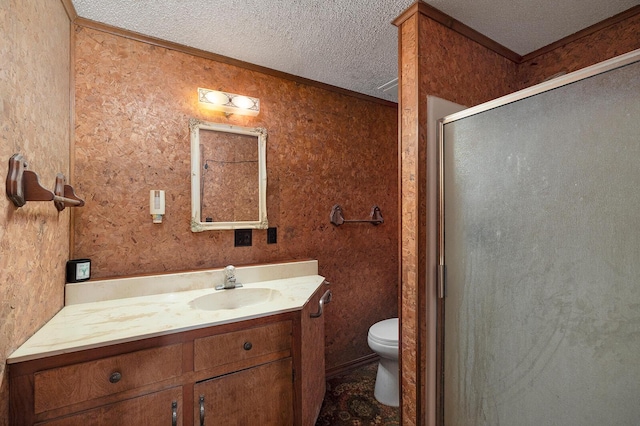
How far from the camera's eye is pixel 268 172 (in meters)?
2.05

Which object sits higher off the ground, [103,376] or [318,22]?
[318,22]

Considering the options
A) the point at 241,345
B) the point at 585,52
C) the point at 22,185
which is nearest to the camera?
the point at 22,185

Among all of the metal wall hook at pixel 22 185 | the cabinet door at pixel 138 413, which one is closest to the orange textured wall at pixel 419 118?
the cabinet door at pixel 138 413

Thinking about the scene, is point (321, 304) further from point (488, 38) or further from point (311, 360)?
point (488, 38)

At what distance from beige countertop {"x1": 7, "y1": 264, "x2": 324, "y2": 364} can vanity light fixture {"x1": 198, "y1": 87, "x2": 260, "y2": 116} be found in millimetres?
1116

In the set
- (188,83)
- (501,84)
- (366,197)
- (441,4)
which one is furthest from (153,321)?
(501,84)

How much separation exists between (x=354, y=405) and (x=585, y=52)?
263cm

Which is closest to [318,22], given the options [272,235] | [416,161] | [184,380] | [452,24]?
[452,24]

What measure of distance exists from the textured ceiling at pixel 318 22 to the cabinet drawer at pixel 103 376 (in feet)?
5.29

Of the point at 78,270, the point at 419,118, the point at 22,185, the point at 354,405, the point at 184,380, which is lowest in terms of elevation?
the point at 354,405

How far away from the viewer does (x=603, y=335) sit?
946 millimetres

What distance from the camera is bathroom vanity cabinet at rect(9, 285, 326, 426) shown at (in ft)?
3.20

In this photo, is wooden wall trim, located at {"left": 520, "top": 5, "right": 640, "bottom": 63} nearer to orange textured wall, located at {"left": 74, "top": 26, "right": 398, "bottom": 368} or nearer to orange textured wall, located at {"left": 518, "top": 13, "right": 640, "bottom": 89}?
orange textured wall, located at {"left": 518, "top": 13, "right": 640, "bottom": 89}

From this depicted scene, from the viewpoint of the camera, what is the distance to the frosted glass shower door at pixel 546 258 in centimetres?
91
